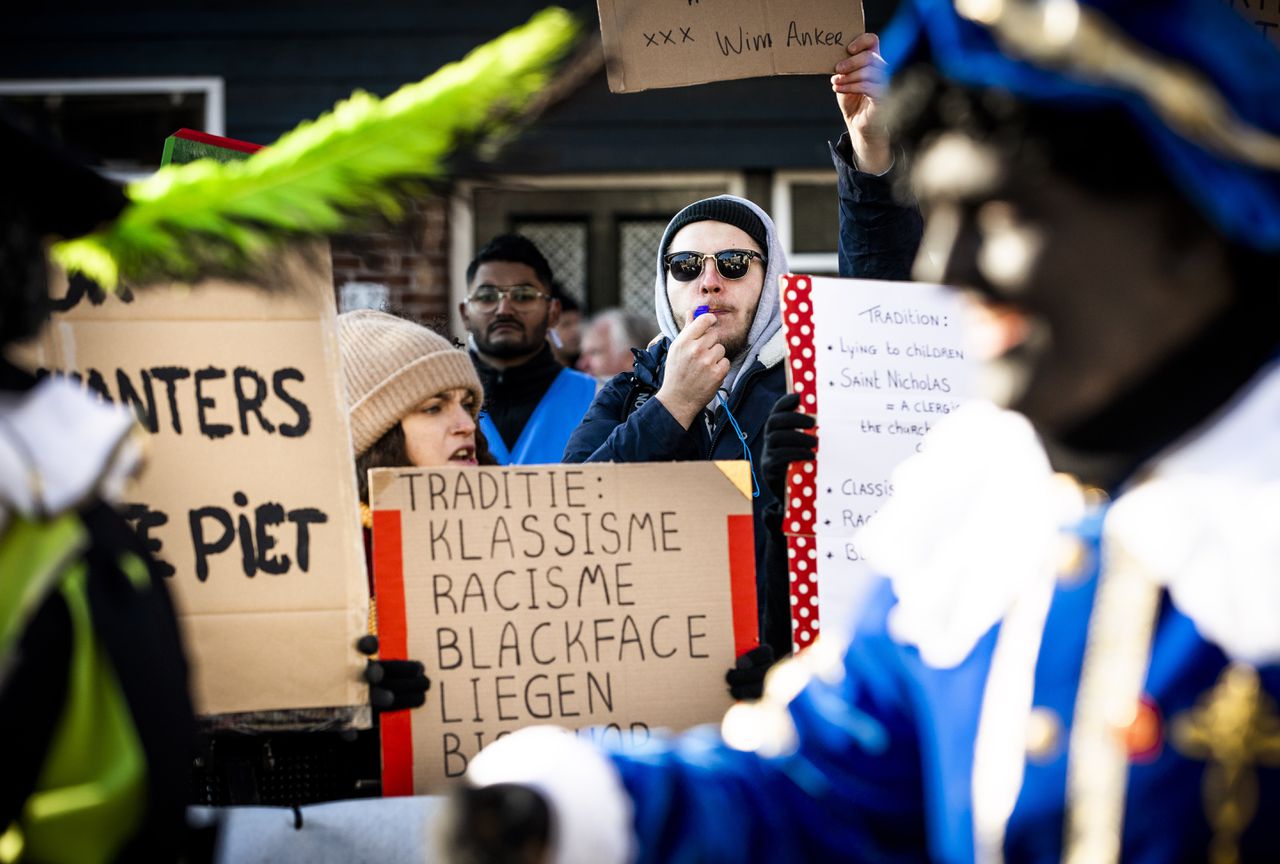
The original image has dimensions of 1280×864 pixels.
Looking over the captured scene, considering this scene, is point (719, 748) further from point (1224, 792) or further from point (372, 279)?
point (372, 279)

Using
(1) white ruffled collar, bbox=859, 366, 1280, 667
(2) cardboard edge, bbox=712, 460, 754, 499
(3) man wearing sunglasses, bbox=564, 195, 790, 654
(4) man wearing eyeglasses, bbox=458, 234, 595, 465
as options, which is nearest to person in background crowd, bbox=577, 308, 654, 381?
(4) man wearing eyeglasses, bbox=458, 234, 595, 465

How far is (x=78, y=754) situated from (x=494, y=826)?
41cm

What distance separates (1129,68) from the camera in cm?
124

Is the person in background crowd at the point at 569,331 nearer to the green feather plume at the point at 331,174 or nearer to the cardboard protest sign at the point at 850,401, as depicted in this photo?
the cardboard protest sign at the point at 850,401

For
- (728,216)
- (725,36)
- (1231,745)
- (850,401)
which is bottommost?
(1231,745)

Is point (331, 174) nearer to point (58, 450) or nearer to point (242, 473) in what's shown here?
point (58, 450)

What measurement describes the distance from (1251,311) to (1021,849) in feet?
1.80

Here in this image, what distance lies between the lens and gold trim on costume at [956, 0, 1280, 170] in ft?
3.99

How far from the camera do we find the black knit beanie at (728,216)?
3.46 m

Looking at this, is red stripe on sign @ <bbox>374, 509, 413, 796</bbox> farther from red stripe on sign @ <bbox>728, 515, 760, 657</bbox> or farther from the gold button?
the gold button

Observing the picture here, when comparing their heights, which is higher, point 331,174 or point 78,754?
point 331,174

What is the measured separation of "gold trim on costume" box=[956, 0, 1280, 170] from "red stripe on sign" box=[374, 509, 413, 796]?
5.15 feet

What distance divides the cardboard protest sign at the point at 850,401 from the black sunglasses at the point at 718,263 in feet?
1.82

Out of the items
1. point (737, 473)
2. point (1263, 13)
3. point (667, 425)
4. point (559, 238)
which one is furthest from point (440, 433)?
point (559, 238)
